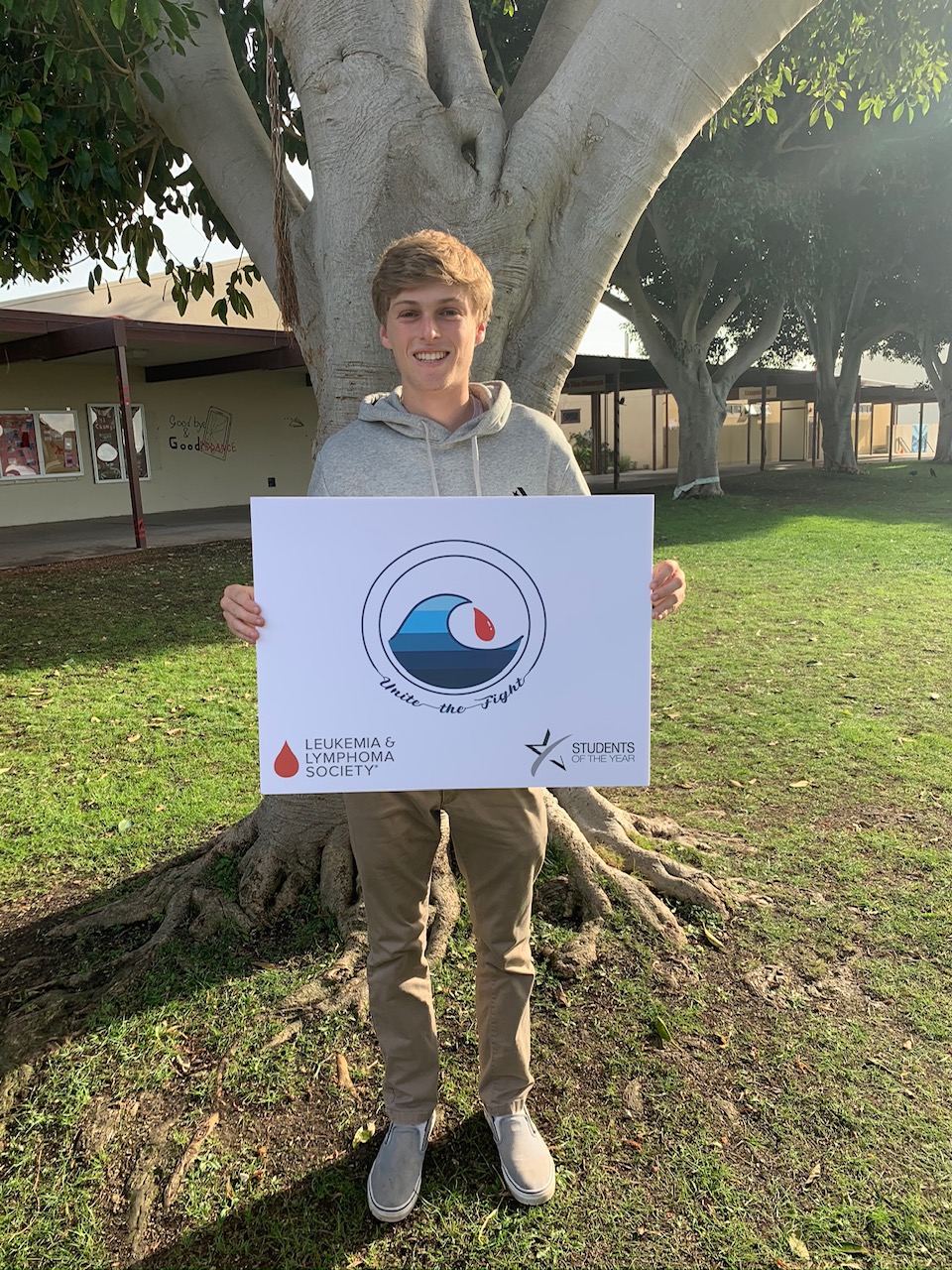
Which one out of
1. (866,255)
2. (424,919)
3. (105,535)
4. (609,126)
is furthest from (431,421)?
(866,255)

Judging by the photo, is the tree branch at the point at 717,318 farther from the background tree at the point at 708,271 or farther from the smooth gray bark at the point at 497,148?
the smooth gray bark at the point at 497,148

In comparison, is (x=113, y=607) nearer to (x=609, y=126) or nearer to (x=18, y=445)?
(x=609, y=126)

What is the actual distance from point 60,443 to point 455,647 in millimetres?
18542

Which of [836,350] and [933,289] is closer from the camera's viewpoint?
[933,289]

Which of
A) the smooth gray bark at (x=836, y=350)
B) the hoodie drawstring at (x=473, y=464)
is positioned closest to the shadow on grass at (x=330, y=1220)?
the hoodie drawstring at (x=473, y=464)

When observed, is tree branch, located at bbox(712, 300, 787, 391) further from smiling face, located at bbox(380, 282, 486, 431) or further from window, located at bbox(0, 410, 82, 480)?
smiling face, located at bbox(380, 282, 486, 431)

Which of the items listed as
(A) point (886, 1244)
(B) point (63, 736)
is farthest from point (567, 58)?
(B) point (63, 736)

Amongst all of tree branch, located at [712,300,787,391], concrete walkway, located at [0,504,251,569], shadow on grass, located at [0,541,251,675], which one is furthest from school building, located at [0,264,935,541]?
tree branch, located at [712,300,787,391]

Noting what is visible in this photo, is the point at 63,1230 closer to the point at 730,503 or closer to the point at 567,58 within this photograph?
the point at 567,58

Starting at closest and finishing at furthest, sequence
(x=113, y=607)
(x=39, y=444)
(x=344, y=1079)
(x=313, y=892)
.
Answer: (x=344, y=1079)
(x=313, y=892)
(x=113, y=607)
(x=39, y=444)

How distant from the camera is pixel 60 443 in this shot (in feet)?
59.6

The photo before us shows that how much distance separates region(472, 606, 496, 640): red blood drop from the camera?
2014 mm

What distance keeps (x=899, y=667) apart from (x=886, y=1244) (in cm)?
521

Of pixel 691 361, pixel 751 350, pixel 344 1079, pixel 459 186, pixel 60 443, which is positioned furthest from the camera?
pixel 751 350
